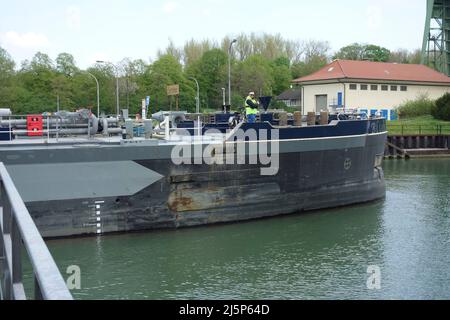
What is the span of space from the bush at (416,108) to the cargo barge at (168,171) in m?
35.6

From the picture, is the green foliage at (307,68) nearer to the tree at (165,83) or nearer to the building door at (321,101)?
the tree at (165,83)

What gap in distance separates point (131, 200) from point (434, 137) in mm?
33791

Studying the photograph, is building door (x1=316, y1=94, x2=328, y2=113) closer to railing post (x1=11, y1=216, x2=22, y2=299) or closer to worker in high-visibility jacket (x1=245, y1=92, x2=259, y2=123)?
worker in high-visibility jacket (x1=245, y1=92, x2=259, y2=123)

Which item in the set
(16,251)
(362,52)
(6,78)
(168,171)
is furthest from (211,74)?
(16,251)

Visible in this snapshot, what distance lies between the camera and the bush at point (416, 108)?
52.4 meters

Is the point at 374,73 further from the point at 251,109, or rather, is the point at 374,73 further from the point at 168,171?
the point at 168,171

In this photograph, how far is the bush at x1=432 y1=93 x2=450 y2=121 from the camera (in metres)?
48.9

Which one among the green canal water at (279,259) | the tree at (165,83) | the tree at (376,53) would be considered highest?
the tree at (376,53)

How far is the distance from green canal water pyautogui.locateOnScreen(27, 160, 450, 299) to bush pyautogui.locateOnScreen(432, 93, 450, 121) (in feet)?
110

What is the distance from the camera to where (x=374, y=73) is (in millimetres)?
54406

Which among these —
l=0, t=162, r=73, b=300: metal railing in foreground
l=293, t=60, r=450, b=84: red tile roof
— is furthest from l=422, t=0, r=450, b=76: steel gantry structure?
l=0, t=162, r=73, b=300: metal railing in foreground

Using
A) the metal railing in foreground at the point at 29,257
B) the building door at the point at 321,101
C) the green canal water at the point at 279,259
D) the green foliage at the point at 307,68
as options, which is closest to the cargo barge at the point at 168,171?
the green canal water at the point at 279,259
